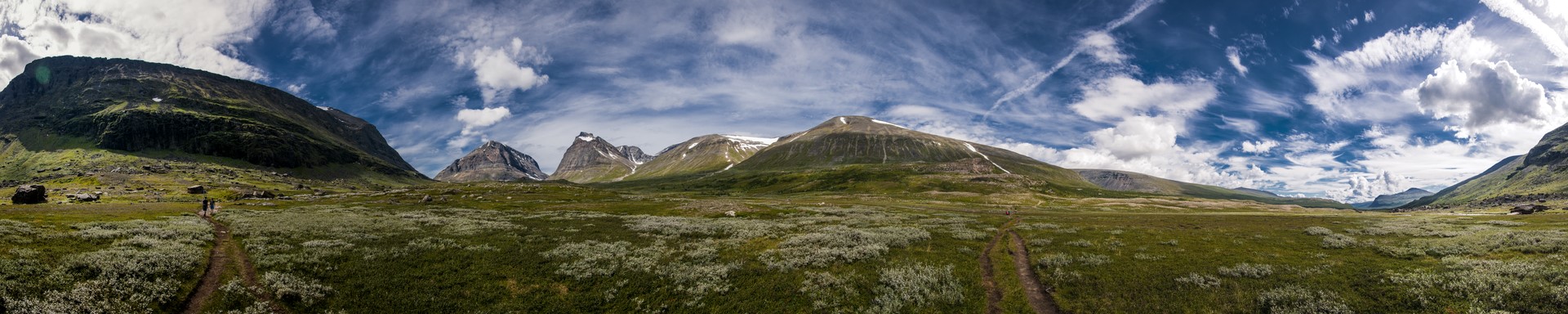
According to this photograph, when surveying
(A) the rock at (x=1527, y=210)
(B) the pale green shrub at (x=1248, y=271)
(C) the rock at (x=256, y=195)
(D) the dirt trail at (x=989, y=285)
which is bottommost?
(D) the dirt trail at (x=989, y=285)

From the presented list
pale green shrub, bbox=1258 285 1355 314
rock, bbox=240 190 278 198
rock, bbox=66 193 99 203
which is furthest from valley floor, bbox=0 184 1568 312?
rock, bbox=240 190 278 198

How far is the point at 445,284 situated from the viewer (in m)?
25.2

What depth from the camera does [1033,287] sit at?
91.3 ft

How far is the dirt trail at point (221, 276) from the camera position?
2016 cm

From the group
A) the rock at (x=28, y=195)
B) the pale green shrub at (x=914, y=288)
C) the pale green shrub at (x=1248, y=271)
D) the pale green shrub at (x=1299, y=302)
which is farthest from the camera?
the rock at (x=28, y=195)

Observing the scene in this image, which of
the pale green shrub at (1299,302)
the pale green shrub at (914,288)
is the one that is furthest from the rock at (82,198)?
the pale green shrub at (1299,302)

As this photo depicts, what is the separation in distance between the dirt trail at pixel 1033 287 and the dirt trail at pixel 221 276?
1303 inches

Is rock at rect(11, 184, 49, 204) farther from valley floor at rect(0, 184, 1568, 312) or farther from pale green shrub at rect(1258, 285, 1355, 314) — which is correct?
pale green shrub at rect(1258, 285, 1355, 314)

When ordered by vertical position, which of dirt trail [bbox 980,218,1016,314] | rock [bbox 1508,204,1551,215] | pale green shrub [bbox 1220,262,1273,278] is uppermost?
rock [bbox 1508,204,1551,215]

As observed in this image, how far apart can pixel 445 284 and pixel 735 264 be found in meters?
15.5

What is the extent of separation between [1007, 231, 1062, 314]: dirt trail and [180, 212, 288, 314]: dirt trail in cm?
3310

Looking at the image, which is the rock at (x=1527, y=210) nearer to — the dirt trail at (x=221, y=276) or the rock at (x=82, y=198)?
the dirt trail at (x=221, y=276)

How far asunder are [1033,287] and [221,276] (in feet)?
134

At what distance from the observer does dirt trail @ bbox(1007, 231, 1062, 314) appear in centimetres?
2428
